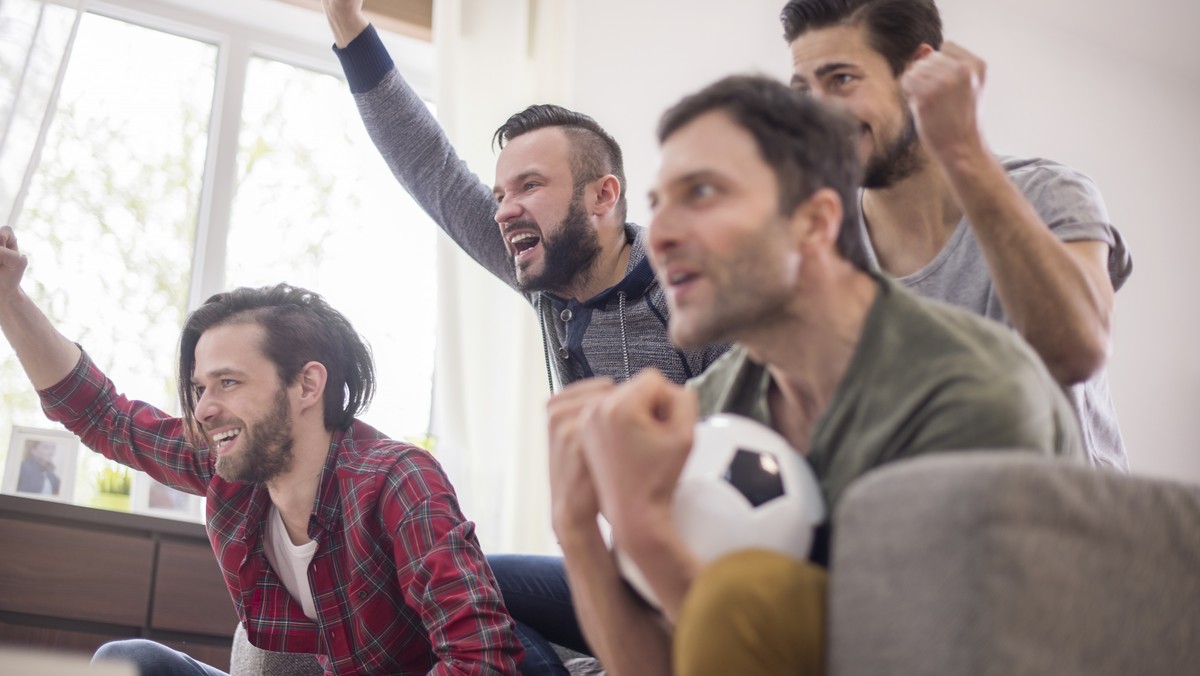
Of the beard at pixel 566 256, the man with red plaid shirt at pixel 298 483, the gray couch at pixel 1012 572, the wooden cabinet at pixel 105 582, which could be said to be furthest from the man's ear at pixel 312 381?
the gray couch at pixel 1012 572

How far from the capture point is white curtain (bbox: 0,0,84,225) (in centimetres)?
275

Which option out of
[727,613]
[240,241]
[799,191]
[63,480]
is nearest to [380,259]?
[240,241]

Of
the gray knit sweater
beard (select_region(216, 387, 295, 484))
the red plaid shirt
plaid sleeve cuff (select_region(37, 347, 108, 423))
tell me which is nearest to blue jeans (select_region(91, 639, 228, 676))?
the red plaid shirt

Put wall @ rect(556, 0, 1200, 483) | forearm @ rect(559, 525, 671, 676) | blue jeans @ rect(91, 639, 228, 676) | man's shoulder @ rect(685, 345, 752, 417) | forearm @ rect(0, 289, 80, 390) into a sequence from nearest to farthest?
forearm @ rect(559, 525, 671, 676), man's shoulder @ rect(685, 345, 752, 417), blue jeans @ rect(91, 639, 228, 676), forearm @ rect(0, 289, 80, 390), wall @ rect(556, 0, 1200, 483)

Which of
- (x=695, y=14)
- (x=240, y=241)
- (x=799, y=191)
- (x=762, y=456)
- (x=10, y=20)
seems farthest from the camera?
(x=695, y=14)

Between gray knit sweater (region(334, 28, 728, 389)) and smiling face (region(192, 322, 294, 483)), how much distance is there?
52cm

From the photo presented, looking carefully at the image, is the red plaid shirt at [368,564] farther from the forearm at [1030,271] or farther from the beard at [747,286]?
the forearm at [1030,271]

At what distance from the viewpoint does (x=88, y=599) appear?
2.56 m

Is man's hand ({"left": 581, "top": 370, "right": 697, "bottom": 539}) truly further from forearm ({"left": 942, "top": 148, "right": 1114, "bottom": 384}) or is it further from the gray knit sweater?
the gray knit sweater

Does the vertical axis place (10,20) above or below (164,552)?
above

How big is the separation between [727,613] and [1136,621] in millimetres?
309

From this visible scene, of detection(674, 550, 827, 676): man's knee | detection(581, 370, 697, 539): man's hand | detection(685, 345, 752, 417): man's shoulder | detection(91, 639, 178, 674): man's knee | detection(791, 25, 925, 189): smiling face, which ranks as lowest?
detection(91, 639, 178, 674): man's knee

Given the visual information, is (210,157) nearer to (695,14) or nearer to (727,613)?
(695,14)

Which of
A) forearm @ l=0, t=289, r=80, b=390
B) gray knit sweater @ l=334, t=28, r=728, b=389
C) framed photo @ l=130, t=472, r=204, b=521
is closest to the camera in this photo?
gray knit sweater @ l=334, t=28, r=728, b=389
